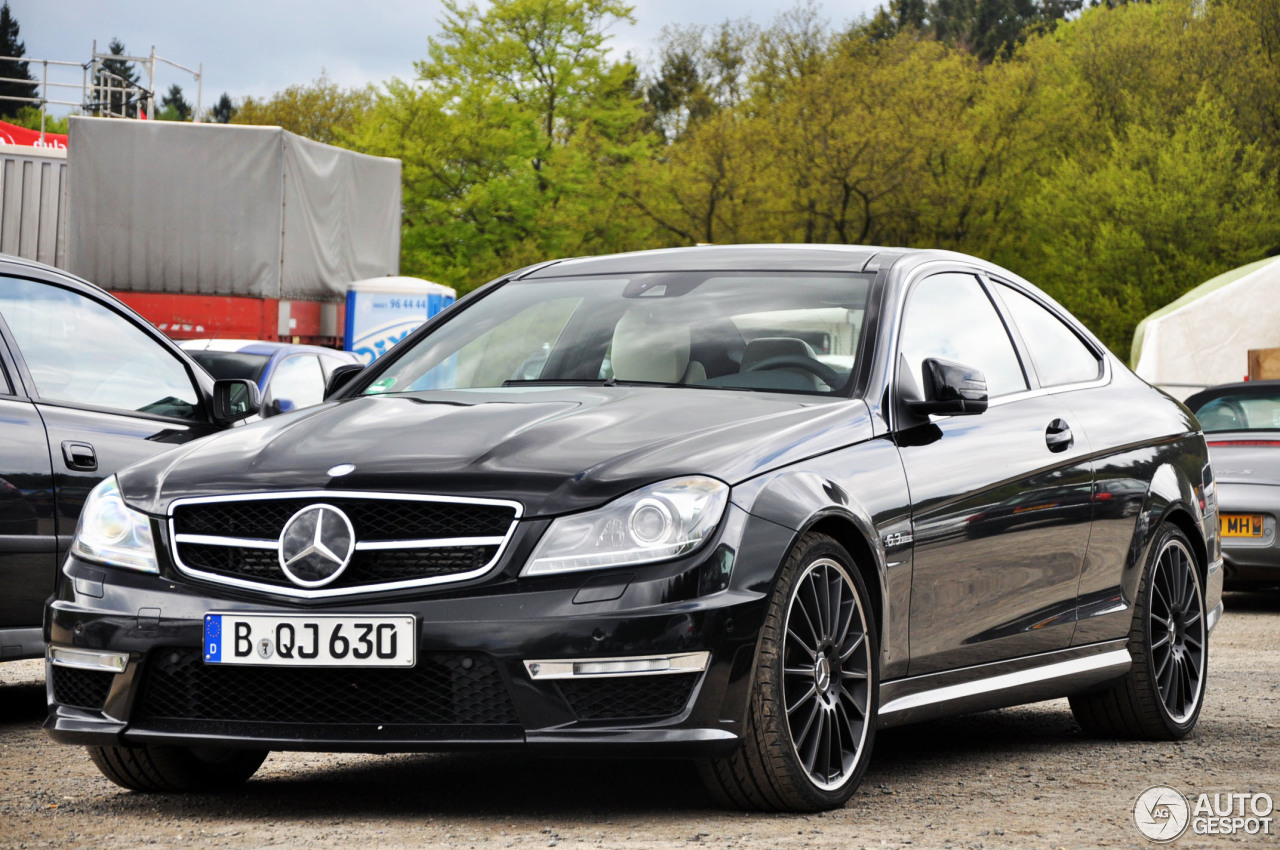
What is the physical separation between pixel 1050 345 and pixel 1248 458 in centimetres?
655

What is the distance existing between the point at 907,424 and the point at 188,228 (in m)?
19.2

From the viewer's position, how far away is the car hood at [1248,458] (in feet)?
40.9

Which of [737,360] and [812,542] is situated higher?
[737,360]

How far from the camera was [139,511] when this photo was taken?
467 centimetres

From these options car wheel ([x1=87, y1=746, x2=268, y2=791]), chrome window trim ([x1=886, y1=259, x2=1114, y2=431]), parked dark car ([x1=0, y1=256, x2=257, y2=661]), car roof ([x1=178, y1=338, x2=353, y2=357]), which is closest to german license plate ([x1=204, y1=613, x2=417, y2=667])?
car wheel ([x1=87, y1=746, x2=268, y2=791])

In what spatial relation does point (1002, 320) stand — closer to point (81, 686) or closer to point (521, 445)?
point (521, 445)

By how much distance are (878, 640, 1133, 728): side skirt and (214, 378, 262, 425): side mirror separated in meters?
3.03

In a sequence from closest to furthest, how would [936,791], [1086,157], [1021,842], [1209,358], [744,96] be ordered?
[1021,842] → [936,791] → [1209,358] → [1086,157] → [744,96]

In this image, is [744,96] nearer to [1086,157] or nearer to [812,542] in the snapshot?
[1086,157]

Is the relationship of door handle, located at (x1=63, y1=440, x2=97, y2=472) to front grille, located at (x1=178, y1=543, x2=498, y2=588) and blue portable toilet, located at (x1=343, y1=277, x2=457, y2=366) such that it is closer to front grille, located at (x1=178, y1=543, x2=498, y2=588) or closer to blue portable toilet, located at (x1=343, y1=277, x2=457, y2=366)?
front grille, located at (x1=178, y1=543, x2=498, y2=588)

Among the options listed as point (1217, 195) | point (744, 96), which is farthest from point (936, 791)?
point (744, 96)

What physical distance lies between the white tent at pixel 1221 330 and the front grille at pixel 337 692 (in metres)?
29.9

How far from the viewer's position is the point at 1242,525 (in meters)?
12.4

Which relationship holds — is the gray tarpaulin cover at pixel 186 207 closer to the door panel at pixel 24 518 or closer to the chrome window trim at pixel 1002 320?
the door panel at pixel 24 518
